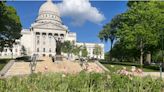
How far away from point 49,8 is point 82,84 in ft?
438

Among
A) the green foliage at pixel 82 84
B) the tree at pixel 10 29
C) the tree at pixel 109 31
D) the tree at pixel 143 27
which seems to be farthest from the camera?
the tree at pixel 109 31

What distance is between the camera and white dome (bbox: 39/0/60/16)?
138375 mm

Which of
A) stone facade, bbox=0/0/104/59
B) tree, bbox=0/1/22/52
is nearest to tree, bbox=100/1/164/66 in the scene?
tree, bbox=0/1/22/52

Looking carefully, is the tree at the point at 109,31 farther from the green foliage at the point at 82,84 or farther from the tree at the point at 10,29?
the green foliage at the point at 82,84

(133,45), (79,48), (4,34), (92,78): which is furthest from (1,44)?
(79,48)

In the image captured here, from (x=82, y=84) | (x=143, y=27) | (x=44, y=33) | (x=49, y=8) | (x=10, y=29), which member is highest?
(x=49, y=8)

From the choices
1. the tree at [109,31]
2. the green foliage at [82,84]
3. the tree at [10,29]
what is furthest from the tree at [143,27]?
the green foliage at [82,84]

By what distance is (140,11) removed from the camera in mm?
41031

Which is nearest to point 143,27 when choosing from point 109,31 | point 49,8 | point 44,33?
point 109,31

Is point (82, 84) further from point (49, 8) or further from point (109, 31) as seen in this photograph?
point (49, 8)

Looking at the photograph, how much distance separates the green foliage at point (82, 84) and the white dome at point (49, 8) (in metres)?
131

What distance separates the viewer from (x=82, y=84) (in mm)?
7516

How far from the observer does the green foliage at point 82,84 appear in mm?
6777

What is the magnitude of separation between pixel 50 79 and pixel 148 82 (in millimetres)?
2473
